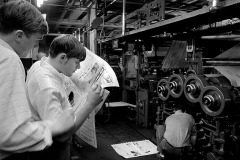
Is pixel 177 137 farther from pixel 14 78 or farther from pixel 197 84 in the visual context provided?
pixel 14 78

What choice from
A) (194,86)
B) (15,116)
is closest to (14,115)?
(15,116)

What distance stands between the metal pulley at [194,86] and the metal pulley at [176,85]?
18 centimetres

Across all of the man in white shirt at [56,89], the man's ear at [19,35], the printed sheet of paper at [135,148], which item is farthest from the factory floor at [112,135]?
the man's ear at [19,35]

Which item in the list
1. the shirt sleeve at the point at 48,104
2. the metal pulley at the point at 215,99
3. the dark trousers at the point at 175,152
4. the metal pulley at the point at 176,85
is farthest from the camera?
the metal pulley at the point at 176,85

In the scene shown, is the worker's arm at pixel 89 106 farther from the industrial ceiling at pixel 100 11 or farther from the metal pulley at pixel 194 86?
the industrial ceiling at pixel 100 11

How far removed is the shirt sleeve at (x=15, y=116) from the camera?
2.59ft

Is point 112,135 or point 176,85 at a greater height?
point 176,85

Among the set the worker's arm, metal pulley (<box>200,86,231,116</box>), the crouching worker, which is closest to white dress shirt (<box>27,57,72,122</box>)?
the worker's arm

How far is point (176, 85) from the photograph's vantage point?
3807 millimetres

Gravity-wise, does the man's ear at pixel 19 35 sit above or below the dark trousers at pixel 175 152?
above

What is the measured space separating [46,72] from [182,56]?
163 inches

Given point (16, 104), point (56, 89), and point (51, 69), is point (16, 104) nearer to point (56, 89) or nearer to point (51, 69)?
point (56, 89)

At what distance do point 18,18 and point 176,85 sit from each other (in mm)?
3211

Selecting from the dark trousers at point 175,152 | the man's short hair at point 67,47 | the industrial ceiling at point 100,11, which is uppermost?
the industrial ceiling at point 100,11
